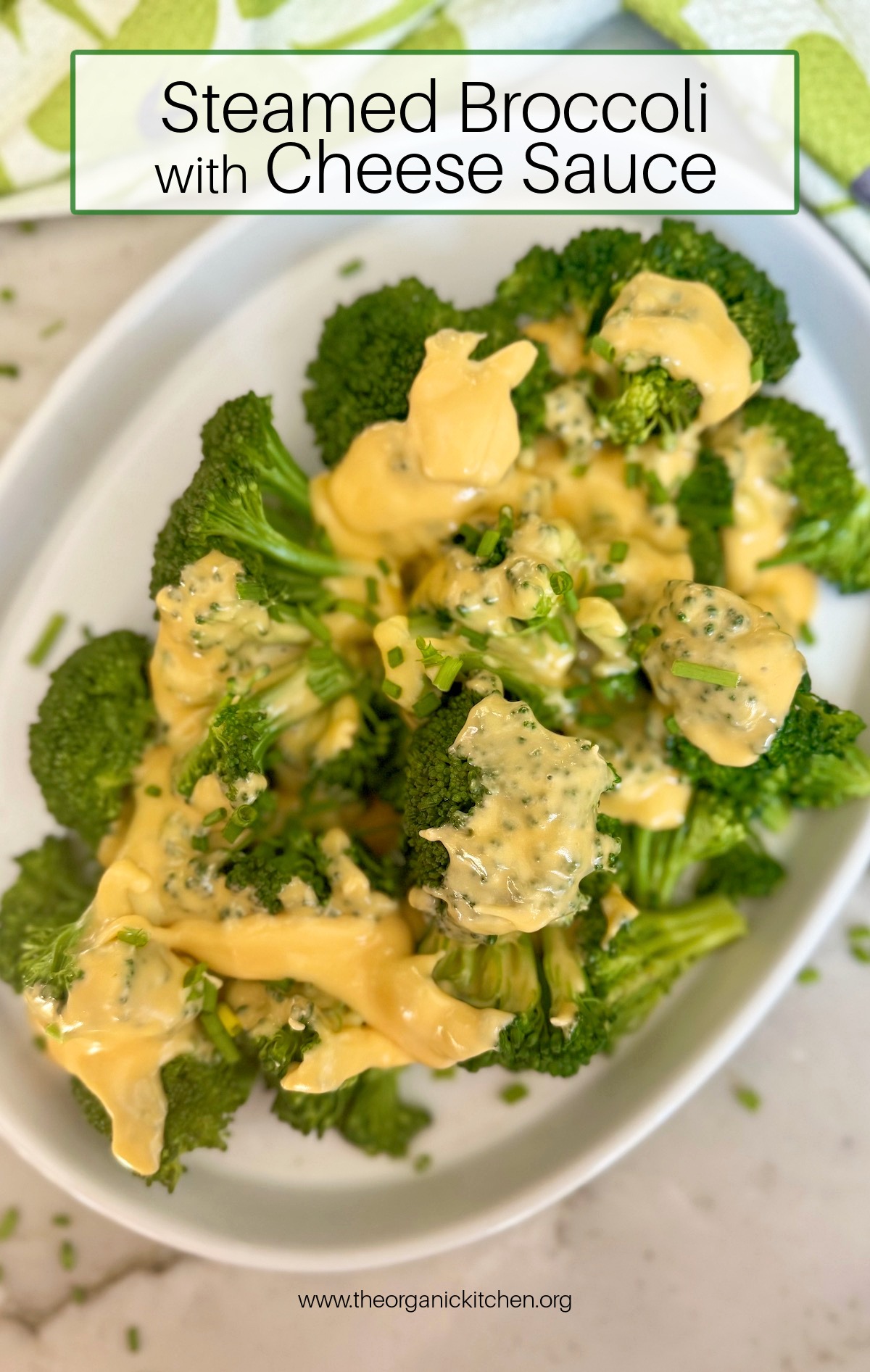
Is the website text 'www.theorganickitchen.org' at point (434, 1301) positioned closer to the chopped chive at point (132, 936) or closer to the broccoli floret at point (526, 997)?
the broccoli floret at point (526, 997)

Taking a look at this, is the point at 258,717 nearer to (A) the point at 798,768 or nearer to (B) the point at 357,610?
(B) the point at 357,610

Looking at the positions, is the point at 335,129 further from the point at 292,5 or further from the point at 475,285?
the point at 475,285

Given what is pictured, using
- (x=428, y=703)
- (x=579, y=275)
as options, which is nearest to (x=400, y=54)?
(x=579, y=275)

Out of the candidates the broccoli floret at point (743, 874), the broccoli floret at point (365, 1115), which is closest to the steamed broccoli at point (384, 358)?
the broccoli floret at point (743, 874)

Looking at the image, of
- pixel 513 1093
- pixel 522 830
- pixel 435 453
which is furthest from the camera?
pixel 513 1093

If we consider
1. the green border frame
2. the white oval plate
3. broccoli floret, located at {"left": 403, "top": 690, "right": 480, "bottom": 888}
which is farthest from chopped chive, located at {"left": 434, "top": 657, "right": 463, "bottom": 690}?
the green border frame

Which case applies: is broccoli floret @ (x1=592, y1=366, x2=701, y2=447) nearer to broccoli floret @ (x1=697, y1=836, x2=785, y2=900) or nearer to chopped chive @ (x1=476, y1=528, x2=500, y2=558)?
chopped chive @ (x1=476, y1=528, x2=500, y2=558)

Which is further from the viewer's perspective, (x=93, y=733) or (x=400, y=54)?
(x=400, y=54)

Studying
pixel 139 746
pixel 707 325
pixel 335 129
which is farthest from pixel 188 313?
pixel 707 325

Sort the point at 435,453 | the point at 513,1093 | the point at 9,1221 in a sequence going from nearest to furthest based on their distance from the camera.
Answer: the point at 435,453 < the point at 513,1093 < the point at 9,1221
